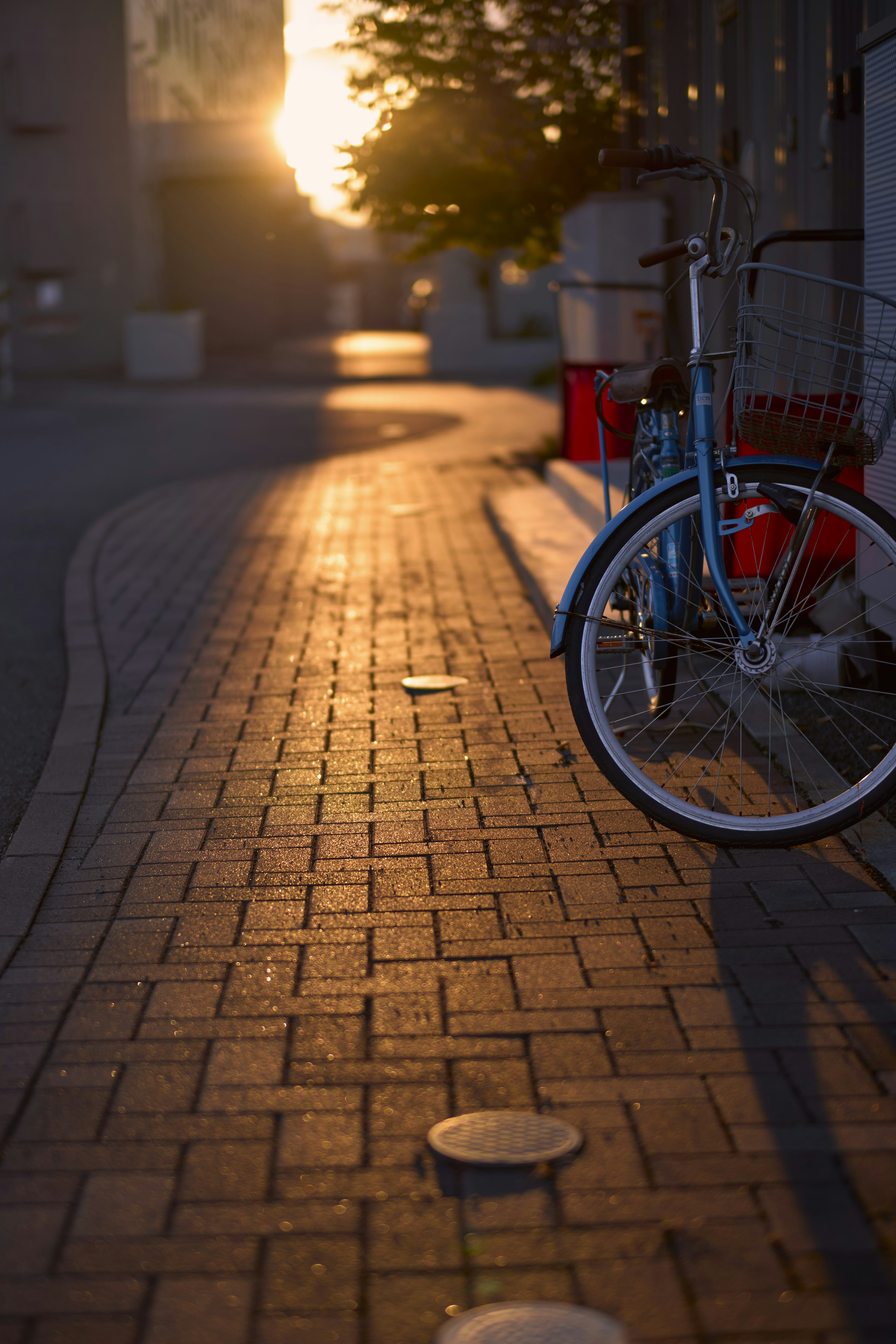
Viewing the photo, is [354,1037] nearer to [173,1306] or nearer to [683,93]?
[173,1306]

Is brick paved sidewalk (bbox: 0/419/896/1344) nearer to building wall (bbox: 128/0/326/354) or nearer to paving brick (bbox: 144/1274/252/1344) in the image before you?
paving brick (bbox: 144/1274/252/1344)

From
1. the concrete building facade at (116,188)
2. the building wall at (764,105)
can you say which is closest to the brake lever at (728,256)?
the building wall at (764,105)

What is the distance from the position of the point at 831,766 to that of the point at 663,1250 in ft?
8.11

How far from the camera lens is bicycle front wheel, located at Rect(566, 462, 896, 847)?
149 inches

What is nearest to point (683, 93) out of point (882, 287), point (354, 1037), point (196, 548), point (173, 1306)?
point (196, 548)

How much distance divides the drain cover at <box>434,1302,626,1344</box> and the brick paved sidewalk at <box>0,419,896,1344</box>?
3cm

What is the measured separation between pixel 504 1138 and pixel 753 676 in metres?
1.57

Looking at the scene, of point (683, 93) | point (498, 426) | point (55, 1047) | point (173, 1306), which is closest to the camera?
point (173, 1306)

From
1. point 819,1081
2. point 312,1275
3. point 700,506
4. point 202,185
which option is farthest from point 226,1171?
point 202,185

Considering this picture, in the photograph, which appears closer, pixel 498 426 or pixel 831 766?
pixel 831 766

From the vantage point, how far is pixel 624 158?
3.85 meters

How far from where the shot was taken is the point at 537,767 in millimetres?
4785

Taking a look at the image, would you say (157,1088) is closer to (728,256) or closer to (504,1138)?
(504,1138)

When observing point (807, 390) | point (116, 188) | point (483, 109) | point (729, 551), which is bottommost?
point (729, 551)
